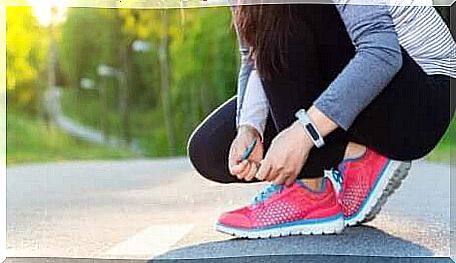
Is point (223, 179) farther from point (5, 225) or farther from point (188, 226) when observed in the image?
point (5, 225)

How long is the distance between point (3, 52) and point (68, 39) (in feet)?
0.84

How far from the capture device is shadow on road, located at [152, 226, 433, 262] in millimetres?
1755

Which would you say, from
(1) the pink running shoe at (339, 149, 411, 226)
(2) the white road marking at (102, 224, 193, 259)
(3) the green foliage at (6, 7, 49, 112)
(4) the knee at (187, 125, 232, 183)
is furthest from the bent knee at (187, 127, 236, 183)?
(3) the green foliage at (6, 7, 49, 112)

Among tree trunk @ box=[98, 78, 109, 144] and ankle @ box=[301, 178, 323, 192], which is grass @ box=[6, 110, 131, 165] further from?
ankle @ box=[301, 178, 323, 192]

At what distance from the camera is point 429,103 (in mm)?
1769

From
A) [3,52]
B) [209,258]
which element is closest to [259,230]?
[209,258]

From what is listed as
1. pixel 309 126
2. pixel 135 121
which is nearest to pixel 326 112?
pixel 309 126

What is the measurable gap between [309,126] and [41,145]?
34.3 inches

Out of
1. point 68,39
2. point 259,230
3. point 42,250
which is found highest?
point 68,39

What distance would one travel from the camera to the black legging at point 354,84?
1.72 metres

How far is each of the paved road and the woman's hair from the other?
10.0 inches

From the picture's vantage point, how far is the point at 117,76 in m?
2.10

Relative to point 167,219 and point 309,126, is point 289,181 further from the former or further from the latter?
point 167,219

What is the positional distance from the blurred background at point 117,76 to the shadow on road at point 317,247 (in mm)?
193
